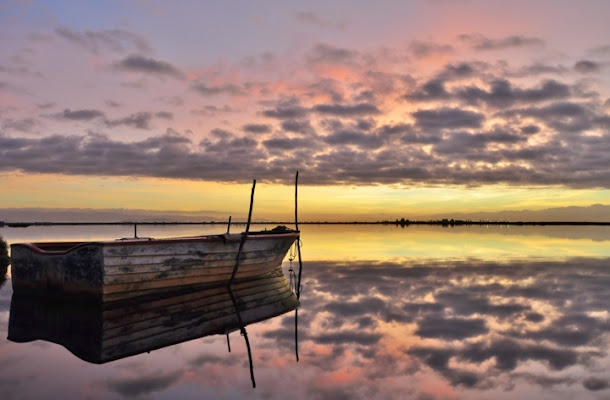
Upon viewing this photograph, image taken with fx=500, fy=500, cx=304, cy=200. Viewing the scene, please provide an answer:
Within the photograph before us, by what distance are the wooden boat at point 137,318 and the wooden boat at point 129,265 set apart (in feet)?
1.57

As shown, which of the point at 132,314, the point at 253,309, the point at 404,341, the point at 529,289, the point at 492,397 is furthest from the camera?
the point at 529,289

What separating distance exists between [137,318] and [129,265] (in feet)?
9.47

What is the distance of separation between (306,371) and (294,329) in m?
4.28

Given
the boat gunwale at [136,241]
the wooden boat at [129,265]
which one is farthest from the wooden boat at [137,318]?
the boat gunwale at [136,241]

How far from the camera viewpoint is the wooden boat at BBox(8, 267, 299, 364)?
1290 centimetres

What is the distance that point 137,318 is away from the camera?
613 inches

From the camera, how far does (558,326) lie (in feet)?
49.3

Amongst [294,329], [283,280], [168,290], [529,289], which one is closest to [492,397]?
[294,329]

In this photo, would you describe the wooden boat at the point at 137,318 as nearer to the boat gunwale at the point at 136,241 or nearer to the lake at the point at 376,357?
the lake at the point at 376,357

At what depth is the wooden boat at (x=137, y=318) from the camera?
42.3ft

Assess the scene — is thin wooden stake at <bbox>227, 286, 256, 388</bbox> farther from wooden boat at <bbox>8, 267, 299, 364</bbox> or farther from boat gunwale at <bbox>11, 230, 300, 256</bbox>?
boat gunwale at <bbox>11, 230, 300, 256</bbox>

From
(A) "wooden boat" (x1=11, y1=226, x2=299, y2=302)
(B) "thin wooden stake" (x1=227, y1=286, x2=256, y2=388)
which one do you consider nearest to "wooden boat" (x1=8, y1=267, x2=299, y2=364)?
(B) "thin wooden stake" (x1=227, y1=286, x2=256, y2=388)

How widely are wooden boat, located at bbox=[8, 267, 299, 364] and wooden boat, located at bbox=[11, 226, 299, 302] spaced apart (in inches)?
18.9

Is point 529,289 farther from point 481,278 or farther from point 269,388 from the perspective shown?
point 269,388
